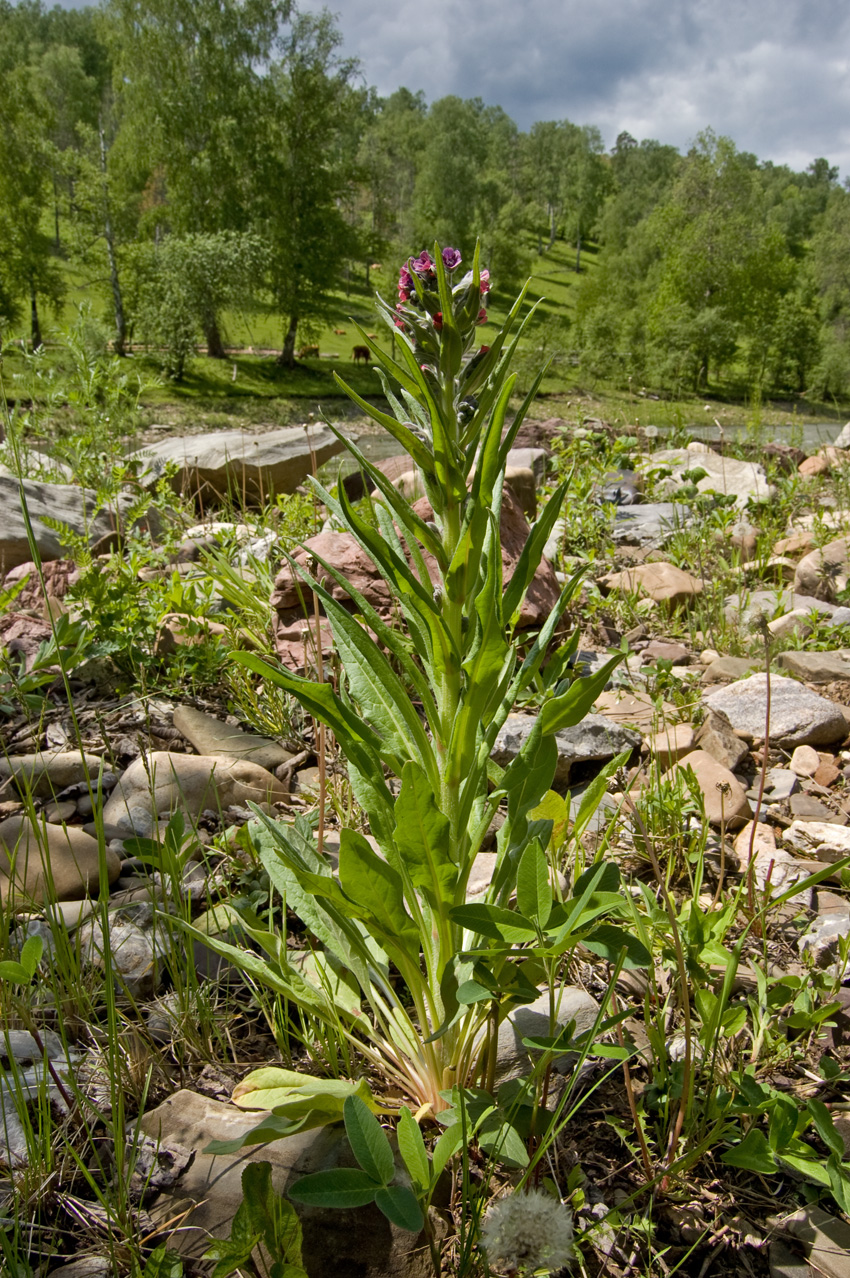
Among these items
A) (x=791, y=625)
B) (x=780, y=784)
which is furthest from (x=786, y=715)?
(x=791, y=625)

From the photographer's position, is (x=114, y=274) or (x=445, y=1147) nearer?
(x=445, y=1147)

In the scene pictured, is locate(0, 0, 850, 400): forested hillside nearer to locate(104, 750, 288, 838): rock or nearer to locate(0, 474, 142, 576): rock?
locate(0, 474, 142, 576): rock

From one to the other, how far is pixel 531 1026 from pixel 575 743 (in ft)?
3.19

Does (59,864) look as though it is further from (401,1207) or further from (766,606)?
(766,606)

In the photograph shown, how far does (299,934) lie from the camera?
168 cm

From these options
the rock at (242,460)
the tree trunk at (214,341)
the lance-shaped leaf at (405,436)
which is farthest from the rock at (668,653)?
the tree trunk at (214,341)

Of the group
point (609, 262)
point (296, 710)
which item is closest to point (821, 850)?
point (296, 710)

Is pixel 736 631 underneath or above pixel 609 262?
underneath

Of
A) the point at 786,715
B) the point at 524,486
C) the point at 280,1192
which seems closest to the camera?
the point at 280,1192

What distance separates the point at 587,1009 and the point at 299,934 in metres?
0.65

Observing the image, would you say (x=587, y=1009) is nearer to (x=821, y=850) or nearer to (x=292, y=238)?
(x=821, y=850)

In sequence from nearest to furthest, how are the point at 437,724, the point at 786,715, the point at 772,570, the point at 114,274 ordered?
the point at 437,724, the point at 786,715, the point at 772,570, the point at 114,274

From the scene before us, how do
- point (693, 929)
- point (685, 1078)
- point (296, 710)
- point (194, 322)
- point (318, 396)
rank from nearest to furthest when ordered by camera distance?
point (685, 1078), point (693, 929), point (296, 710), point (194, 322), point (318, 396)

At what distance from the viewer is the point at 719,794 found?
2025mm
